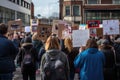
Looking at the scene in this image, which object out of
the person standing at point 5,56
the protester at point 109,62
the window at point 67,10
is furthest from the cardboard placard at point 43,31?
the window at point 67,10

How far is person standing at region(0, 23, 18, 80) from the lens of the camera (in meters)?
8.59

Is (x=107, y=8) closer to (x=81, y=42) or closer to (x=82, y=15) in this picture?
(x=82, y=15)

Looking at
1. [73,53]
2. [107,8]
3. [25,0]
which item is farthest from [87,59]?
[25,0]

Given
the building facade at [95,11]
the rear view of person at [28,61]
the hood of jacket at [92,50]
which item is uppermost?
the building facade at [95,11]

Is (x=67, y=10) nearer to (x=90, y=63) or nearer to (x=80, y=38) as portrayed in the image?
(x=80, y=38)

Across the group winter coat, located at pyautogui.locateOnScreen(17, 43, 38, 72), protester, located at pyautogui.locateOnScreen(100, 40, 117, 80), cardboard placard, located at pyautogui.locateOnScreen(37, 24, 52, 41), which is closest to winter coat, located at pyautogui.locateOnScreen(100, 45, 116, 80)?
protester, located at pyautogui.locateOnScreen(100, 40, 117, 80)

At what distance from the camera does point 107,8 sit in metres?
78.1

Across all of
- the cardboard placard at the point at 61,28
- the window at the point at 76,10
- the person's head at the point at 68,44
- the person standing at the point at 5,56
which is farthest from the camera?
the window at the point at 76,10

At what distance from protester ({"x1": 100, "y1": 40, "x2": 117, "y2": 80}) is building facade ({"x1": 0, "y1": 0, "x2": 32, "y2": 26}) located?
50000 millimetres

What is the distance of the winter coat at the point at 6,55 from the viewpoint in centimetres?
860

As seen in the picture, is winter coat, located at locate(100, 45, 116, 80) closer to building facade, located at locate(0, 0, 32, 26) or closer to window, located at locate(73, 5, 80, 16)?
building facade, located at locate(0, 0, 32, 26)

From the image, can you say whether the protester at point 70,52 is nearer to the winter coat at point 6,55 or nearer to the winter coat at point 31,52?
the winter coat at point 31,52

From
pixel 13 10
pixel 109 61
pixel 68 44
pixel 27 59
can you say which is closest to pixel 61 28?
pixel 27 59

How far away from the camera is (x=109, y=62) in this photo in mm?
10125
